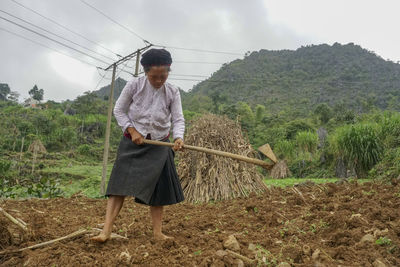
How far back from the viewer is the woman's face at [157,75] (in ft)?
8.01

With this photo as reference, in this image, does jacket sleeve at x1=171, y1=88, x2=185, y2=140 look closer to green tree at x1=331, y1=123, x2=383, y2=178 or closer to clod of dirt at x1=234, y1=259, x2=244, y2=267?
clod of dirt at x1=234, y1=259, x2=244, y2=267

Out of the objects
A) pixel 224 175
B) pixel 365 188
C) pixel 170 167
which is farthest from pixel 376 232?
pixel 224 175

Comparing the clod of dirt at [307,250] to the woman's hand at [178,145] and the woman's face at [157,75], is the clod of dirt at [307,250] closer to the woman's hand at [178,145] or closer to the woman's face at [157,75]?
the woman's hand at [178,145]

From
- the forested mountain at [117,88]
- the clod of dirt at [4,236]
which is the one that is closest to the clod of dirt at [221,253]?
the clod of dirt at [4,236]

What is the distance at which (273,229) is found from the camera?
111 inches

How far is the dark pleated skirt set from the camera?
2.44m

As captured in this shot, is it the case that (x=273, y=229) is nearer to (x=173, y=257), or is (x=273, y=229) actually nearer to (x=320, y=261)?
(x=320, y=261)

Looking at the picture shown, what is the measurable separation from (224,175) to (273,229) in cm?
238

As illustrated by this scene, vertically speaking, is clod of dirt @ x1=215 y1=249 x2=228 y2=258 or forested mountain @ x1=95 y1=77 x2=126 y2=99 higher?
forested mountain @ x1=95 y1=77 x2=126 y2=99

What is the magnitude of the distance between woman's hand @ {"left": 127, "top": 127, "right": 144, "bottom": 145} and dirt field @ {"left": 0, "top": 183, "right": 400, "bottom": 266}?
0.77m

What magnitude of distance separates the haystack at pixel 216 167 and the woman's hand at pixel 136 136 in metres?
2.75

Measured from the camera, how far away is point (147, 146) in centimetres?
252

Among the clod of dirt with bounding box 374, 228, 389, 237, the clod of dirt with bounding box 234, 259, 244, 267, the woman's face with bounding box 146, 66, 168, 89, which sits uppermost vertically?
the woman's face with bounding box 146, 66, 168, 89

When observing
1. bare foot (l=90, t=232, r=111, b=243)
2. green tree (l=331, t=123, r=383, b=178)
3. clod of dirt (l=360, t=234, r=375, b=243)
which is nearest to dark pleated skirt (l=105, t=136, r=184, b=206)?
bare foot (l=90, t=232, r=111, b=243)
